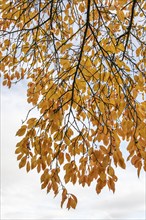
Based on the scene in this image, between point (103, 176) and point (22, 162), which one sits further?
point (22, 162)

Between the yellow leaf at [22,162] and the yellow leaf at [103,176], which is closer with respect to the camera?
the yellow leaf at [103,176]

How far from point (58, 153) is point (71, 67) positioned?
0.90m

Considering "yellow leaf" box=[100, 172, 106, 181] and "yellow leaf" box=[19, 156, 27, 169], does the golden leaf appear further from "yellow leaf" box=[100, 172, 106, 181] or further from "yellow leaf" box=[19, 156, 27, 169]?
"yellow leaf" box=[100, 172, 106, 181]

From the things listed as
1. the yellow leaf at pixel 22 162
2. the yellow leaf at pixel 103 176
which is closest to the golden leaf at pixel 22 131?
the yellow leaf at pixel 22 162

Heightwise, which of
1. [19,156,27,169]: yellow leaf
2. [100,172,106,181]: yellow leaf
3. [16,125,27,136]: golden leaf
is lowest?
[100,172,106,181]: yellow leaf

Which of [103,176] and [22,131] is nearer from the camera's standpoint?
[103,176]

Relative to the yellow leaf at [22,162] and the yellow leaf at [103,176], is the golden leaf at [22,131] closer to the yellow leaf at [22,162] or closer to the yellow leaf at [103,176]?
the yellow leaf at [22,162]

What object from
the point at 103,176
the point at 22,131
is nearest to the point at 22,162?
the point at 22,131

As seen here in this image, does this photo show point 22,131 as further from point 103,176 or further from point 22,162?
point 103,176

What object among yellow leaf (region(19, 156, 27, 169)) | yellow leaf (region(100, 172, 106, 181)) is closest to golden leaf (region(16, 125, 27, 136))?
yellow leaf (region(19, 156, 27, 169))

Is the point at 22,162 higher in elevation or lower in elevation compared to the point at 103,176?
higher

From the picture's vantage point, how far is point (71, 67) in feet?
11.5

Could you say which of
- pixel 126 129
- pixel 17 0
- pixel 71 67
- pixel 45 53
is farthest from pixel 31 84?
pixel 126 129

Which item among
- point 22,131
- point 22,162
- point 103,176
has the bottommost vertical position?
point 103,176
